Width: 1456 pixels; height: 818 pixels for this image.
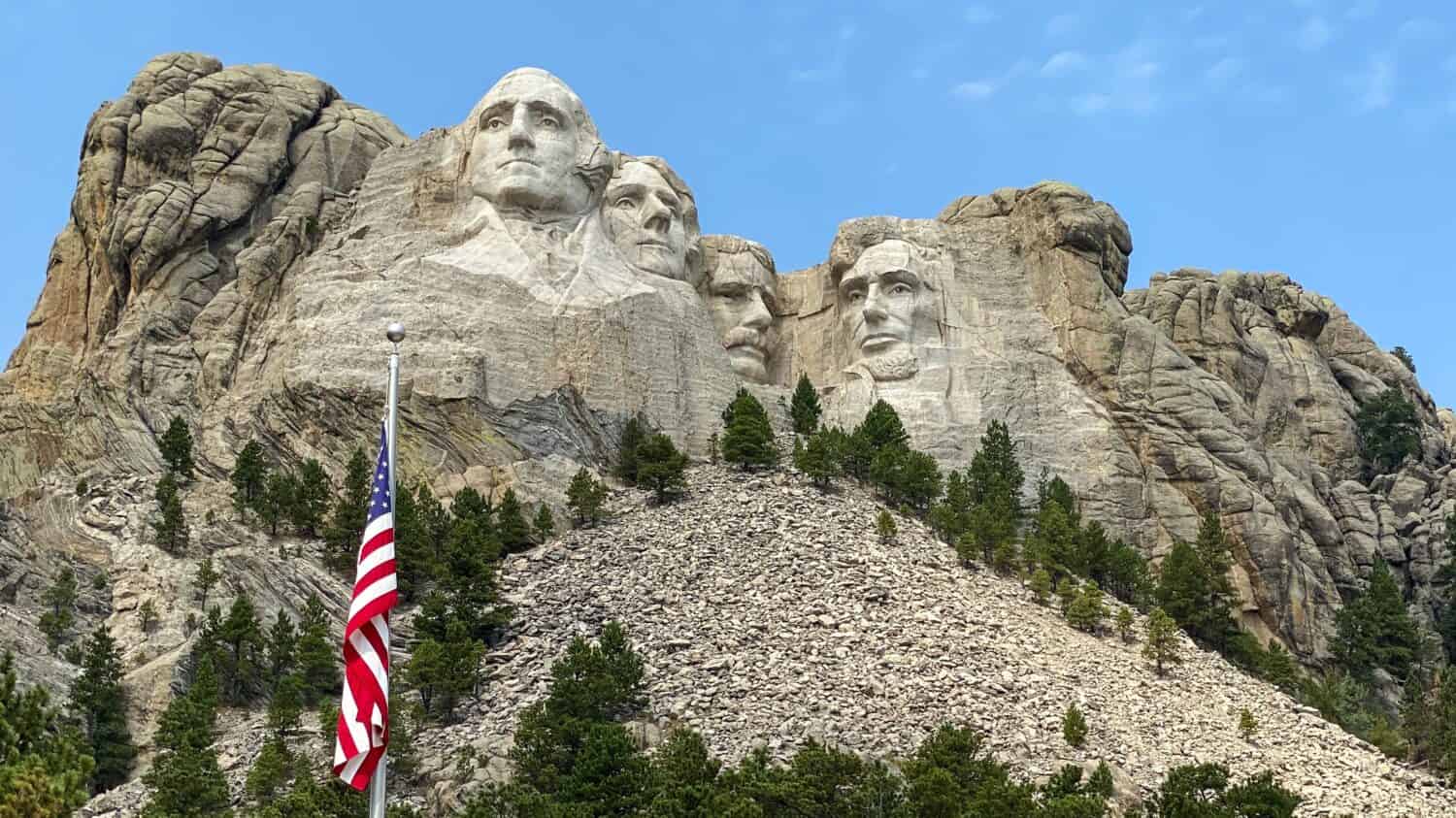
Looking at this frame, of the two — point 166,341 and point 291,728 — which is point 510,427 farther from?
point 291,728

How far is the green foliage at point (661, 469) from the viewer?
171 ft

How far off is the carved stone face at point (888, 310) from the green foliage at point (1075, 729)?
16.3 meters

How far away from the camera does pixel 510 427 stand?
173 ft

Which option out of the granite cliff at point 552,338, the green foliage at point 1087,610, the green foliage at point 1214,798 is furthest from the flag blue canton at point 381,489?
the green foliage at point 1087,610

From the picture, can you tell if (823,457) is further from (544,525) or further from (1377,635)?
(1377,635)

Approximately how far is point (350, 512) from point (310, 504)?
3.01 feet

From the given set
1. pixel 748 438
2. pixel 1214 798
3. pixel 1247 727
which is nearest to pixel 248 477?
pixel 748 438

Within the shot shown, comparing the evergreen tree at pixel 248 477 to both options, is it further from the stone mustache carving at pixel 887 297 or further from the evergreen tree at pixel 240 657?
the stone mustache carving at pixel 887 297

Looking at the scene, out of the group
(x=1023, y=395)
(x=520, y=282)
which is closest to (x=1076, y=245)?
(x=1023, y=395)

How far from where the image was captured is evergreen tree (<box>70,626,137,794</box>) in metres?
42.3

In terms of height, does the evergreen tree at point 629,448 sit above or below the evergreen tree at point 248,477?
above

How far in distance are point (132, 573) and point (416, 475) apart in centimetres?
592

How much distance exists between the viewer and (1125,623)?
161 ft

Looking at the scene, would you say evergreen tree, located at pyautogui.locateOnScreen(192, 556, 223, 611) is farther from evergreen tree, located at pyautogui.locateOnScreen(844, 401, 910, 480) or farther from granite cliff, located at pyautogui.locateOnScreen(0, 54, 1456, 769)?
evergreen tree, located at pyautogui.locateOnScreen(844, 401, 910, 480)
